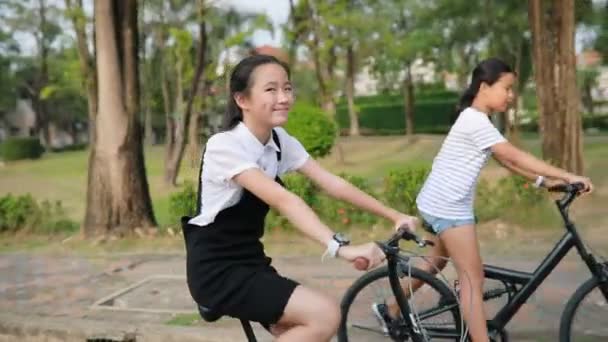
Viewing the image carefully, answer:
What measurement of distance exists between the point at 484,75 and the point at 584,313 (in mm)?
1366

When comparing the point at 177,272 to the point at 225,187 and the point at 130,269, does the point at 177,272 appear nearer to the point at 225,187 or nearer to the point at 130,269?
the point at 130,269

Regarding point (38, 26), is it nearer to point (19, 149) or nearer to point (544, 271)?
point (19, 149)

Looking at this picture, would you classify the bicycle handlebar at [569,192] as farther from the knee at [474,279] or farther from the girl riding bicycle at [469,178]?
the knee at [474,279]

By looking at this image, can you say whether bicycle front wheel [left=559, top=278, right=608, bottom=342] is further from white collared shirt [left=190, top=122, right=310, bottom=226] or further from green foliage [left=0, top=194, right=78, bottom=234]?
green foliage [left=0, top=194, right=78, bottom=234]

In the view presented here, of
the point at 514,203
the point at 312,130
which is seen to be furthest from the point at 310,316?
the point at 312,130

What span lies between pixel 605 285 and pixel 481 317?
639 mm

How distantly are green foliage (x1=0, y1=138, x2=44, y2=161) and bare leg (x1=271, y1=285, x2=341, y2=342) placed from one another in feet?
135

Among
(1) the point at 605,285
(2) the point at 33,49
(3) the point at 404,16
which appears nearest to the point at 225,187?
(1) the point at 605,285

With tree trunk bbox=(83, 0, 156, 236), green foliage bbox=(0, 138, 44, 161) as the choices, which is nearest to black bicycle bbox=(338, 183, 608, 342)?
tree trunk bbox=(83, 0, 156, 236)

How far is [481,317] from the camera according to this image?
382 centimetres

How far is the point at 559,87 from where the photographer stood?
33.4ft

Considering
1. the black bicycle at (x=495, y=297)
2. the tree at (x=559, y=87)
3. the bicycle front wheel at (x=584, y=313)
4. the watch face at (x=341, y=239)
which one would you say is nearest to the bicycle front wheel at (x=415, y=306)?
the black bicycle at (x=495, y=297)

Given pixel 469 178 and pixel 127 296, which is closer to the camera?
pixel 469 178

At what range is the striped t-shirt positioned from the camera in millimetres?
3725
